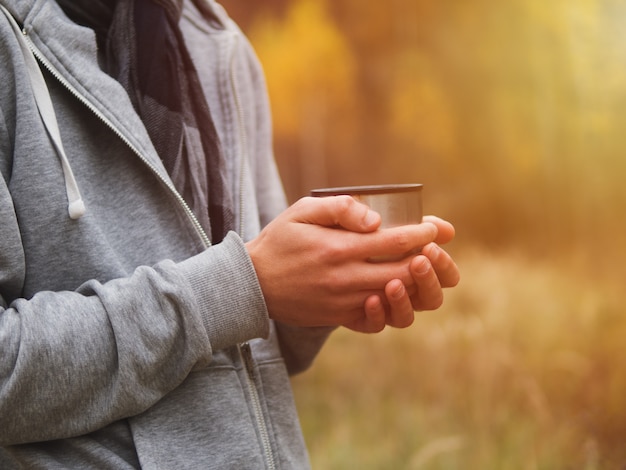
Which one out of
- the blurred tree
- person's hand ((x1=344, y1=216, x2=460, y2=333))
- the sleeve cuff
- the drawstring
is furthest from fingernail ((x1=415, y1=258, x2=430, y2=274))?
the blurred tree

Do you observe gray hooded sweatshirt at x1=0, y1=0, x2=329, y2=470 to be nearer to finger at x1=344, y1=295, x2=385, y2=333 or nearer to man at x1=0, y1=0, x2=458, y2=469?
man at x1=0, y1=0, x2=458, y2=469

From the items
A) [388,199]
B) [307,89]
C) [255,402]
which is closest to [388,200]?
[388,199]

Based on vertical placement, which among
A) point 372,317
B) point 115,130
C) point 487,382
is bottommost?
point 487,382

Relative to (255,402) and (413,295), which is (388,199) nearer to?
(413,295)

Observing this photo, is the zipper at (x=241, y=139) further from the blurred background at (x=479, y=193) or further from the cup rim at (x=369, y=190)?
the blurred background at (x=479, y=193)

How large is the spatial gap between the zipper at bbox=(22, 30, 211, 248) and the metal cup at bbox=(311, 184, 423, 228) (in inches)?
7.0

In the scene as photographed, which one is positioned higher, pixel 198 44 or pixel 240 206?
pixel 198 44

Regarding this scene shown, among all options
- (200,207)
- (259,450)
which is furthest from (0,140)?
(259,450)

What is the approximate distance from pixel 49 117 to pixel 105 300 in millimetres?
227

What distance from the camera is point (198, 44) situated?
1092 mm

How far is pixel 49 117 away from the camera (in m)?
0.79

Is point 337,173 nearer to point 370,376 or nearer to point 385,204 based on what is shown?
point 370,376

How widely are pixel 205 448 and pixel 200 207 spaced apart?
32 cm

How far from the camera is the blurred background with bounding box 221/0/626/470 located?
1724 mm
